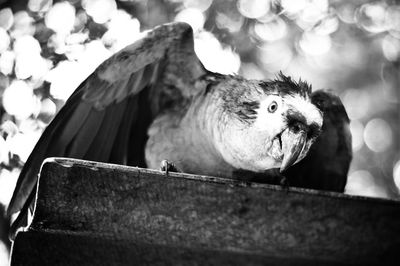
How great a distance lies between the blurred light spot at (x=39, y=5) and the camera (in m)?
3.95

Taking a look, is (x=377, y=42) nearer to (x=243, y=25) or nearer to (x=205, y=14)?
(x=243, y=25)

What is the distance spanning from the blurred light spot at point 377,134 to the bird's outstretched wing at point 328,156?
13.2 ft

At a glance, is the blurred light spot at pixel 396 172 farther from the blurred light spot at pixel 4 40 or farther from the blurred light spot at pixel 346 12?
the blurred light spot at pixel 4 40

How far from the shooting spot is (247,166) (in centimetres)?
230

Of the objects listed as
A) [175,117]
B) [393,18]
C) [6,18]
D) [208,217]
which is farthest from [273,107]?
[393,18]

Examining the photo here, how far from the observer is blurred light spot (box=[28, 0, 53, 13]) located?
13.0ft

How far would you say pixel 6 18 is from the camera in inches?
151

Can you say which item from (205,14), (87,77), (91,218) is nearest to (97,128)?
(87,77)

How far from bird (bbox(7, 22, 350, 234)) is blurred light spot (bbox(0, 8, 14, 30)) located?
66.8 inches

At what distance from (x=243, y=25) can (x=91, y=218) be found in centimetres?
375

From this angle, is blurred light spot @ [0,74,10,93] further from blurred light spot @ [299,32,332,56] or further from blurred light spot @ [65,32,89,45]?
blurred light spot @ [299,32,332,56]

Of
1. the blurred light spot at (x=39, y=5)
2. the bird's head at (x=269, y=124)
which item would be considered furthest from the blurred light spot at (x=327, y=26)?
the bird's head at (x=269, y=124)

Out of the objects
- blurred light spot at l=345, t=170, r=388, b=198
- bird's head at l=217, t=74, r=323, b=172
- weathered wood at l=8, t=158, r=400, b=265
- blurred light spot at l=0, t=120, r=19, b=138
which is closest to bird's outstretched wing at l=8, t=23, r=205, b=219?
bird's head at l=217, t=74, r=323, b=172

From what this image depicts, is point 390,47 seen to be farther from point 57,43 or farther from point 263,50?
point 57,43
